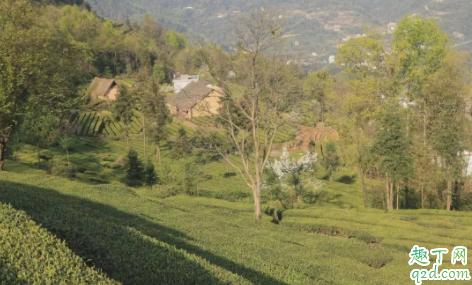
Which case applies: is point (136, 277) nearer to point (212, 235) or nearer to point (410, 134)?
point (212, 235)

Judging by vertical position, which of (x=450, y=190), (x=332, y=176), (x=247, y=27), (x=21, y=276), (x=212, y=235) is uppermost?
(x=247, y=27)

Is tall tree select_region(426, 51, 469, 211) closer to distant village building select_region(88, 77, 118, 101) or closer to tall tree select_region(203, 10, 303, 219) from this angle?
tall tree select_region(203, 10, 303, 219)

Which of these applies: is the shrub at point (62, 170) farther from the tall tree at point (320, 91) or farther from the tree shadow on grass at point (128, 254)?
the tree shadow on grass at point (128, 254)

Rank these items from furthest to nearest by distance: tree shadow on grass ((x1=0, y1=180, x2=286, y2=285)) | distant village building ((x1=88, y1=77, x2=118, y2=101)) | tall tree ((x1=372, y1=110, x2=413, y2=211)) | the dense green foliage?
distant village building ((x1=88, y1=77, x2=118, y2=101))
tall tree ((x1=372, y1=110, x2=413, y2=211))
tree shadow on grass ((x1=0, y1=180, x2=286, y2=285))
the dense green foliage

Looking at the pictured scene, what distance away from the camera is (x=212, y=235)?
15.4m

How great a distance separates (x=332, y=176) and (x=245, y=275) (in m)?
53.8

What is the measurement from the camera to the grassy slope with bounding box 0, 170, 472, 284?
874 centimetres

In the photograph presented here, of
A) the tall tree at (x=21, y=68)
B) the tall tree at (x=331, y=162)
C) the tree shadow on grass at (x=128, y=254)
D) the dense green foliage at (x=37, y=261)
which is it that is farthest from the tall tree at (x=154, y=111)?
the dense green foliage at (x=37, y=261)

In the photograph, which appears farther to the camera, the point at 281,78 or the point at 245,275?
the point at 281,78

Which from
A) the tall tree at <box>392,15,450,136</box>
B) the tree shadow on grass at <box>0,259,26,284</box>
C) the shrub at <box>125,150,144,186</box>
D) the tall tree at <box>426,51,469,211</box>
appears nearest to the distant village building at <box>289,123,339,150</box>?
the tall tree at <box>426,51,469,211</box>

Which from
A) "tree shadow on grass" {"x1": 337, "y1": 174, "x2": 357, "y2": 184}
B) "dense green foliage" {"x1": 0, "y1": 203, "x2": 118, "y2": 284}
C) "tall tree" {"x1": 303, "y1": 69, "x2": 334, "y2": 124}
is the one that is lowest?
"tree shadow on grass" {"x1": 337, "y1": 174, "x2": 357, "y2": 184}

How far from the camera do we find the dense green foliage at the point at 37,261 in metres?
6.09

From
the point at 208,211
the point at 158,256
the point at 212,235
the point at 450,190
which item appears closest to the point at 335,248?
the point at 212,235

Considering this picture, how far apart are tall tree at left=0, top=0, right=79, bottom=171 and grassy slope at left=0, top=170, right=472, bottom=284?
6.40 m
